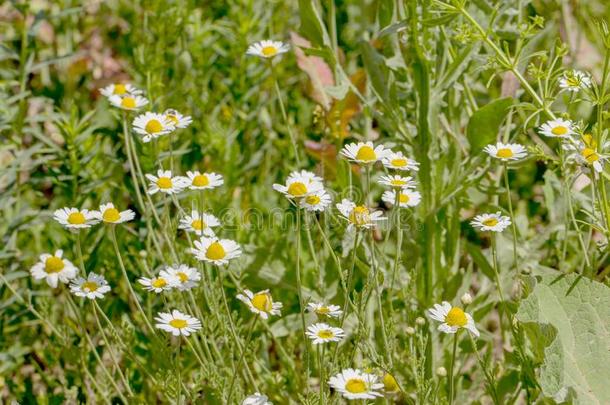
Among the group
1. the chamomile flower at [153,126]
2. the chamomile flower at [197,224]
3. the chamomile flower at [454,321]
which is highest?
the chamomile flower at [153,126]

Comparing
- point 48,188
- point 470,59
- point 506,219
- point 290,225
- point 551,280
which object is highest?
point 470,59

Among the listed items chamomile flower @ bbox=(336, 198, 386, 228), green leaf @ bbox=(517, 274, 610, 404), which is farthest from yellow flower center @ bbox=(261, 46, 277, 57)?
green leaf @ bbox=(517, 274, 610, 404)

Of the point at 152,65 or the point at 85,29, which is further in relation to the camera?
the point at 85,29

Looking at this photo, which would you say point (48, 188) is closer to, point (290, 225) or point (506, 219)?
point (290, 225)

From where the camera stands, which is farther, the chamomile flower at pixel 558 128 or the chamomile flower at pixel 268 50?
the chamomile flower at pixel 268 50

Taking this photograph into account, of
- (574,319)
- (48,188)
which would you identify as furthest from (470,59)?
(48,188)

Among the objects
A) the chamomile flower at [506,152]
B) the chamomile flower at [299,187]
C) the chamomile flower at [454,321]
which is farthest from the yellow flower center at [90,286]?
the chamomile flower at [506,152]

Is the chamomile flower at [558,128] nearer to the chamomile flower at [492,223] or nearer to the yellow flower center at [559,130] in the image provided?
the yellow flower center at [559,130]

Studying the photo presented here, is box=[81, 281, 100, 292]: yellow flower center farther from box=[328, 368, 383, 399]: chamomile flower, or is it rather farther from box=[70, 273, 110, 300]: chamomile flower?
box=[328, 368, 383, 399]: chamomile flower
